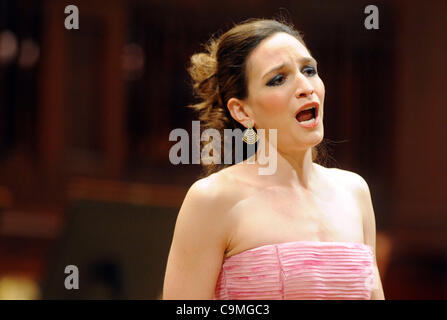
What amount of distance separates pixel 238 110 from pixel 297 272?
46 cm

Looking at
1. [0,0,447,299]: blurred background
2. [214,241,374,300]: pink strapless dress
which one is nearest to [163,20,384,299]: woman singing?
[214,241,374,300]: pink strapless dress

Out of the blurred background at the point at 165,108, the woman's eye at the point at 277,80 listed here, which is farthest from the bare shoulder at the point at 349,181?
the blurred background at the point at 165,108

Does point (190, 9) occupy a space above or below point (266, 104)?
above

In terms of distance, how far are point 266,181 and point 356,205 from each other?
27 centimetres

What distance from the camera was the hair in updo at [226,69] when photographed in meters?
1.79

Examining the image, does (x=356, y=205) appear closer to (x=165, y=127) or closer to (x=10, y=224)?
(x=165, y=127)

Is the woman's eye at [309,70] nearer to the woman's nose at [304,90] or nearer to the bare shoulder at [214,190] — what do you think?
the woman's nose at [304,90]

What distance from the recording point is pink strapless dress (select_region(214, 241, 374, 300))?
1646mm

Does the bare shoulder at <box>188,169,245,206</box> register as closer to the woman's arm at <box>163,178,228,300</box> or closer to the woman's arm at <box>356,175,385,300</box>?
the woman's arm at <box>163,178,228,300</box>

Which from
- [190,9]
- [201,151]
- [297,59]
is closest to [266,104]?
[297,59]

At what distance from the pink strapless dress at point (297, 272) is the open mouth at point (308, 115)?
30 cm

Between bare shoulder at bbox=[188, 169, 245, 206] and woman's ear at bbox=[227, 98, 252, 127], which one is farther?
woman's ear at bbox=[227, 98, 252, 127]

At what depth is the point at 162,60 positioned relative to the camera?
5672mm
